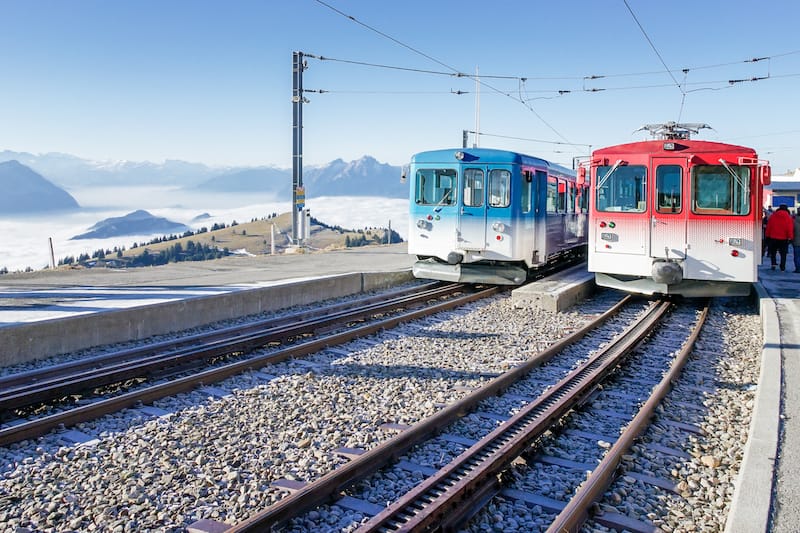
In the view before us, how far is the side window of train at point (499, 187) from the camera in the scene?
49.9 feet

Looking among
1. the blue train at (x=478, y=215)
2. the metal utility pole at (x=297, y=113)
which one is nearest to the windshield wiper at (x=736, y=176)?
the blue train at (x=478, y=215)

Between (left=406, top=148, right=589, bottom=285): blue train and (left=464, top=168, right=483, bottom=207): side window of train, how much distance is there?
2 centimetres

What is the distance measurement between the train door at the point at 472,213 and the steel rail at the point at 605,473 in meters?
7.82

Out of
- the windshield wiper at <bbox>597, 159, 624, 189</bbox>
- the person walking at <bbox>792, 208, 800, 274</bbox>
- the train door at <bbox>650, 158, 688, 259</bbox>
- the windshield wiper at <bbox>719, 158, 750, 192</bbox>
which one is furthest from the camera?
the person walking at <bbox>792, 208, 800, 274</bbox>

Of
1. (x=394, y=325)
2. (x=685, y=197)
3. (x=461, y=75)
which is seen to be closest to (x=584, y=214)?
(x=461, y=75)

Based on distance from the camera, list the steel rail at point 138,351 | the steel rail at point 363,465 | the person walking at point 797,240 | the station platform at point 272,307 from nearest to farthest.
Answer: the steel rail at point 363,465 → the station platform at point 272,307 → the steel rail at point 138,351 → the person walking at point 797,240

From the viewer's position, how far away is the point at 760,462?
4934mm

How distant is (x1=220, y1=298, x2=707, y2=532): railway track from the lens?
428 cm

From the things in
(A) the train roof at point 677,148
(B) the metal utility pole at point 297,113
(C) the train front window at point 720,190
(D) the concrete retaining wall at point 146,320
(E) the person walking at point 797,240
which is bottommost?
(D) the concrete retaining wall at point 146,320

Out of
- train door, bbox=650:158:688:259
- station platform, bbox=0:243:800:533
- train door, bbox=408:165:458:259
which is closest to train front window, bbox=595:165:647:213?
train door, bbox=650:158:688:259

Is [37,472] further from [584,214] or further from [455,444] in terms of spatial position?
[584,214]

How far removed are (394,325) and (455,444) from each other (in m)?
5.49

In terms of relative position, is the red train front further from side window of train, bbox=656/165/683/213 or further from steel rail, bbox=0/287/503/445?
steel rail, bbox=0/287/503/445

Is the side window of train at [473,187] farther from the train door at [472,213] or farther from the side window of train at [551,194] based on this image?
the side window of train at [551,194]
